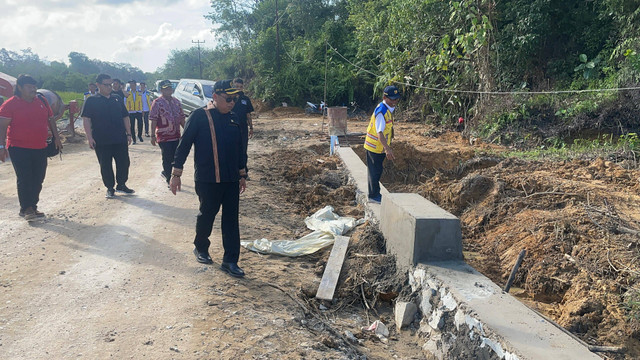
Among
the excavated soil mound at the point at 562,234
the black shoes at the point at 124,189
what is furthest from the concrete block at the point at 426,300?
the black shoes at the point at 124,189

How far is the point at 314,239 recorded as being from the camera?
538cm

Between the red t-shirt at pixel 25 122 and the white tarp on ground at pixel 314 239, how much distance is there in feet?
9.79

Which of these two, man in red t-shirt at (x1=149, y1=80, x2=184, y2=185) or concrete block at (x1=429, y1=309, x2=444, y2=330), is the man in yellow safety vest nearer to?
concrete block at (x1=429, y1=309, x2=444, y2=330)

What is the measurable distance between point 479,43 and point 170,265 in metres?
10.2

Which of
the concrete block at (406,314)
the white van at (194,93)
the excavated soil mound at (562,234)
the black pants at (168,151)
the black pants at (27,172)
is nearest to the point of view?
the excavated soil mound at (562,234)

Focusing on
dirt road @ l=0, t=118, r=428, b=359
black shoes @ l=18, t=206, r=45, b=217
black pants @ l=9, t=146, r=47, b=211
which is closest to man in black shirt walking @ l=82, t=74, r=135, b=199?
dirt road @ l=0, t=118, r=428, b=359

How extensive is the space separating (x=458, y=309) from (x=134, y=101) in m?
11.2

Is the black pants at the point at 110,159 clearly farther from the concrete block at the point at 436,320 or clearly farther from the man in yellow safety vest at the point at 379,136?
the concrete block at the point at 436,320

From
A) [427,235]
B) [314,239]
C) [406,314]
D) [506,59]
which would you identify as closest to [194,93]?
[506,59]

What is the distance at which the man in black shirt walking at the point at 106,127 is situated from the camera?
6418 mm

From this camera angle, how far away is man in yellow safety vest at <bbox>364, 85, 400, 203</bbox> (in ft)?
18.0

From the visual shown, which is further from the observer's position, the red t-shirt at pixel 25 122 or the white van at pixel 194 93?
the white van at pixel 194 93

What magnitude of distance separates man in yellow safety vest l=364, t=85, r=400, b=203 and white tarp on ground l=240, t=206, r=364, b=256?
0.56 m

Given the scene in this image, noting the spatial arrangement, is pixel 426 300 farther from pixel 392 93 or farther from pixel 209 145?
pixel 392 93
